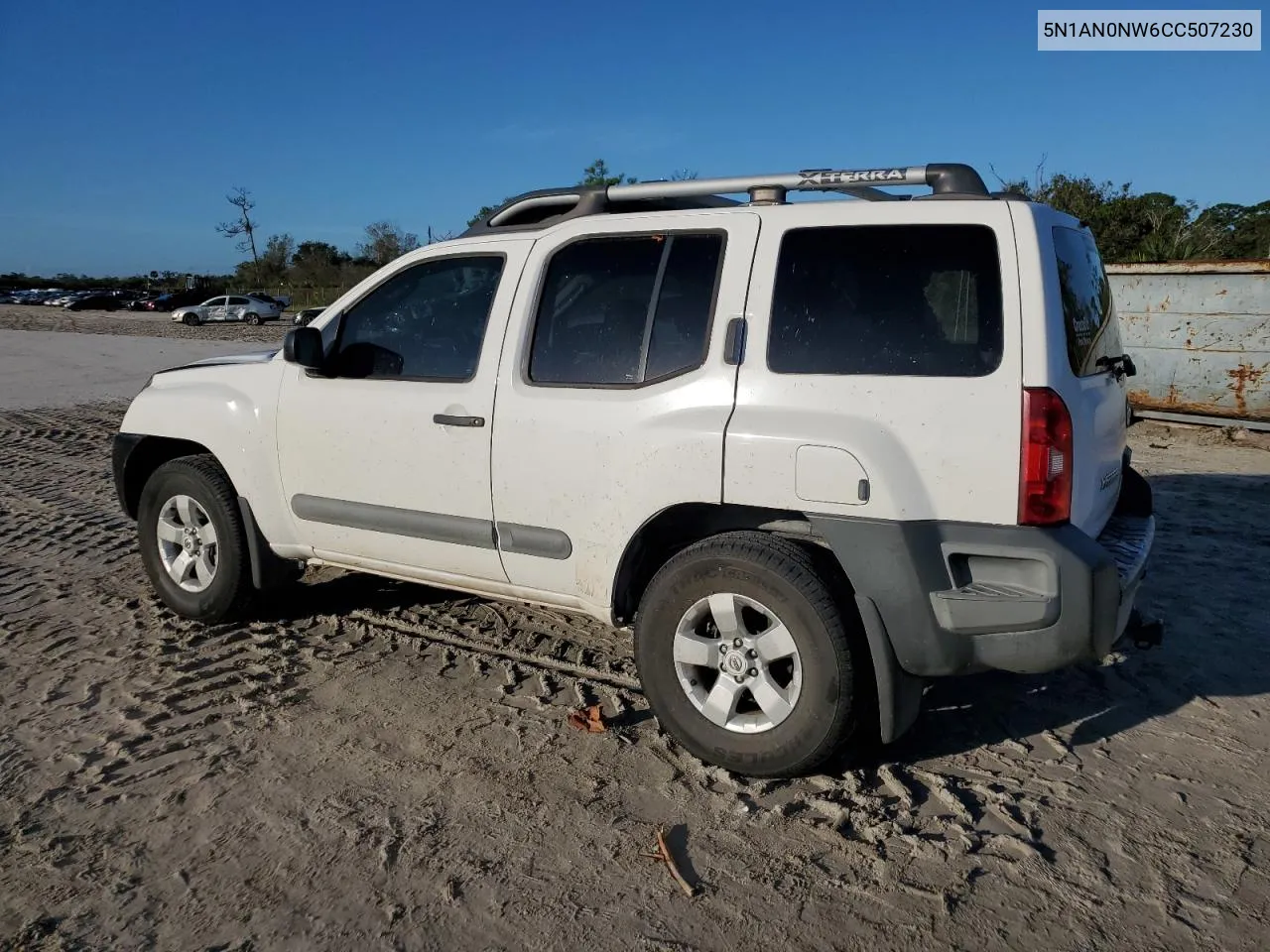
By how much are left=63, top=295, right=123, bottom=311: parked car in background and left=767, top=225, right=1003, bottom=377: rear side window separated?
2393 inches

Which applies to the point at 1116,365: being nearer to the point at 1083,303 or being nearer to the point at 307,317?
the point at 1083,303

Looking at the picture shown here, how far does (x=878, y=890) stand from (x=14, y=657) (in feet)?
12.9

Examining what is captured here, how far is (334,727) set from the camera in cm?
398

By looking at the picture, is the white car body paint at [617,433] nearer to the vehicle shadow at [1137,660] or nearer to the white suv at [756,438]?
the white suv at [756,438]

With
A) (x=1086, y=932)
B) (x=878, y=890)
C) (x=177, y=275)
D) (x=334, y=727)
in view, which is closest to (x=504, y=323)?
(x=334, y=727)

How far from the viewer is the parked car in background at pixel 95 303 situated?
184 feet

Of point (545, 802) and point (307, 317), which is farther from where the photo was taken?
point (307, 317)

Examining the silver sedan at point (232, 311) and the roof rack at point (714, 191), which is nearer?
the roof rack at point (714, 191)

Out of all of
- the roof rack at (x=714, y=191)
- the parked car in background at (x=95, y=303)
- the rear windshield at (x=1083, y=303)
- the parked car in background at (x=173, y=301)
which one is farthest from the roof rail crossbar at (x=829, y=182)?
the parked car in background at (x=95, y=303)

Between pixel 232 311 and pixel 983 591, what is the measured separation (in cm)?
4320

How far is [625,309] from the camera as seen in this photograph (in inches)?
155

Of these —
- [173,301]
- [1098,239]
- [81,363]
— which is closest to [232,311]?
[173,301]

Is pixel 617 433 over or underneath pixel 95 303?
underneath

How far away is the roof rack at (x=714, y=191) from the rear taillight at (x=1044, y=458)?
2.52 ft
